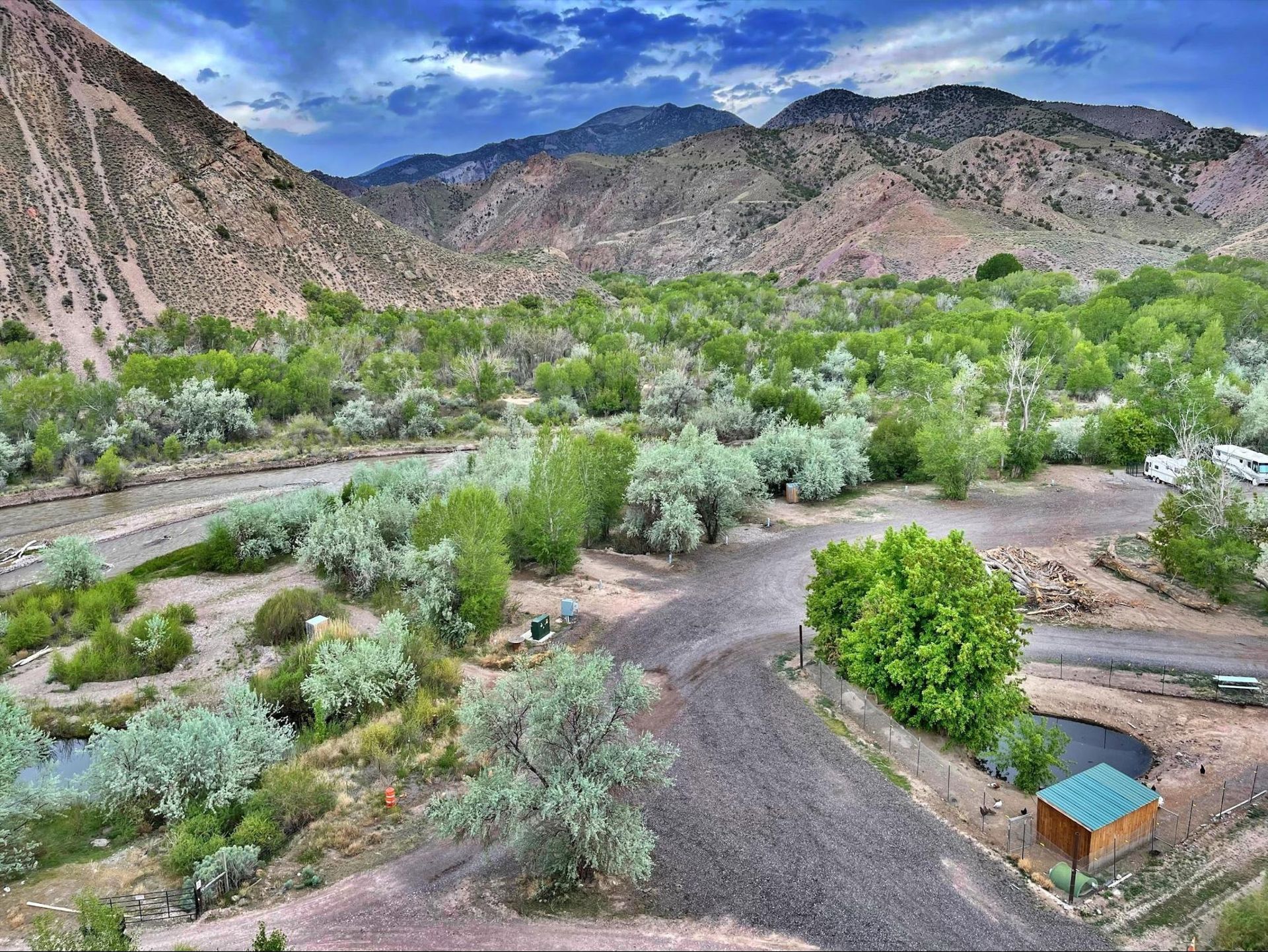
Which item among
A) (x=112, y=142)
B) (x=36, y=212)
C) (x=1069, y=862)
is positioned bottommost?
(x=1069, y=862)

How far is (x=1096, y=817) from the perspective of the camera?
11875 mm

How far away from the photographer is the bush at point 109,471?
117 ft

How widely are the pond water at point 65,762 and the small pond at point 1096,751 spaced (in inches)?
731

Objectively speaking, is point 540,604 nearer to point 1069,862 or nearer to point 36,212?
point 1069,862

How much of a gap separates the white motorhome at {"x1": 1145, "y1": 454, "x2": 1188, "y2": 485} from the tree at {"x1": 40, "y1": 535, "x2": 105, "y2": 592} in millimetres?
39980

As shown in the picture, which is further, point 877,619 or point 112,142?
point 112,142

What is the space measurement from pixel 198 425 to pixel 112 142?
46779 mm

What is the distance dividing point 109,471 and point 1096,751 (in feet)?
132

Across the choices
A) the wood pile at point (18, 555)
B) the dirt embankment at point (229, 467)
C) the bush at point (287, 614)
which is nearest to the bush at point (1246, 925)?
the bush at point (287, 614)

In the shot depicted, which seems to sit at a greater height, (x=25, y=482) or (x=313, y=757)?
(x=25, y=482)

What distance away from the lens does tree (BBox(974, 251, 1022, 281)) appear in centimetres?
7962

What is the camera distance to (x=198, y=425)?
4312 centimetres

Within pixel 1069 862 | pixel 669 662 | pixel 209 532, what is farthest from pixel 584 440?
pixel 1069 862

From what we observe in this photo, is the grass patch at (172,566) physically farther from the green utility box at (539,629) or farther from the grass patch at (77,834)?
the green utility box at (539,629)
